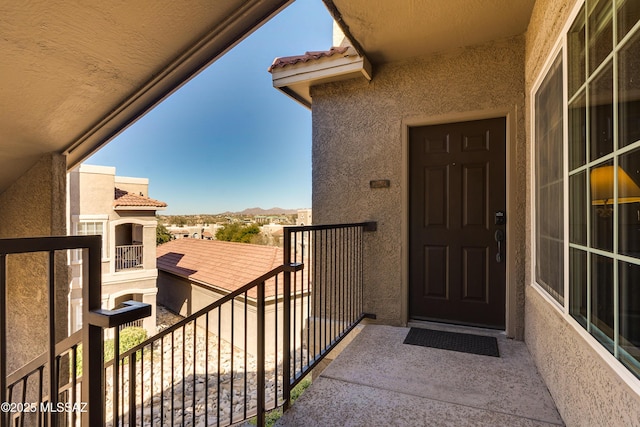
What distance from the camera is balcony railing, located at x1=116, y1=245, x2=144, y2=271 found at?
38.2 ft

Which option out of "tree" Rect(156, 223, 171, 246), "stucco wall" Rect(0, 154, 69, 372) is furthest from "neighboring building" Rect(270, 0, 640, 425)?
"tree" Rect(156, 223, 171, 246)

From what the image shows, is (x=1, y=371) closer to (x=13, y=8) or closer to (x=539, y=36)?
(x=13, y=8)

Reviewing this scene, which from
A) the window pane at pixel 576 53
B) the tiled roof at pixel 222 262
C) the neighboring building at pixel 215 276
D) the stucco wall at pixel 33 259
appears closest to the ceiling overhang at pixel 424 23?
the window pane at pixel 576 53

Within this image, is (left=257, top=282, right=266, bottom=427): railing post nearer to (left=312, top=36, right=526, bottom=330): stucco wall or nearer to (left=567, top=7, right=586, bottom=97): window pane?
(left=312, top=36, right=526, bottom=330): stucco wall

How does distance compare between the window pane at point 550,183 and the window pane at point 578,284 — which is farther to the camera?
the window pane at point 550,183

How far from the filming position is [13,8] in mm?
1633

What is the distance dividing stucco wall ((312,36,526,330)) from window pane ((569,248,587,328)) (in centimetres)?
124

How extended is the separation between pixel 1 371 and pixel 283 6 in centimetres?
257

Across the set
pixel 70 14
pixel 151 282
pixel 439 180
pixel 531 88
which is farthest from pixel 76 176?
pixel 531 88

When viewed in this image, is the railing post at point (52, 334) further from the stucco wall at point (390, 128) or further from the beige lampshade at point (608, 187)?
the stucco wall at point (390, 128)

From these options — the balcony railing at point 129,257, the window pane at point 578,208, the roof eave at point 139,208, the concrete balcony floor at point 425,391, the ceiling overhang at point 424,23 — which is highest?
the ceiling overhang at point 424,23

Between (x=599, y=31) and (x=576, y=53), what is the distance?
273mm

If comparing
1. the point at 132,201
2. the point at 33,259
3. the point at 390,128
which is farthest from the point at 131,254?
the point at 390,128

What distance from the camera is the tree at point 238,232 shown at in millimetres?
20541
